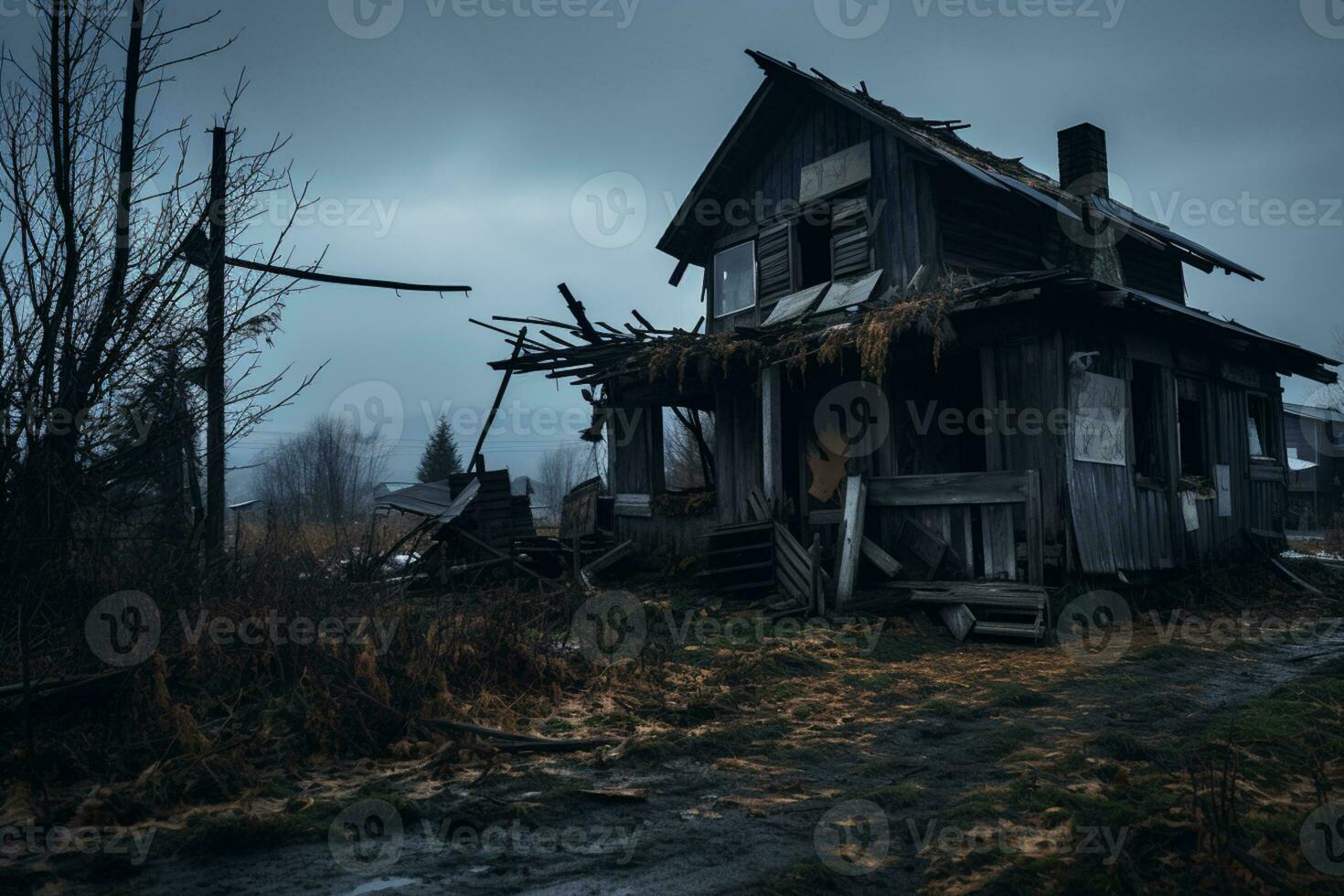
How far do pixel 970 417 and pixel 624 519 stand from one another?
21.5 feet

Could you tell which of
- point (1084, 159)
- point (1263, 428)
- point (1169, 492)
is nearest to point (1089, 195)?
point (1084, 159)

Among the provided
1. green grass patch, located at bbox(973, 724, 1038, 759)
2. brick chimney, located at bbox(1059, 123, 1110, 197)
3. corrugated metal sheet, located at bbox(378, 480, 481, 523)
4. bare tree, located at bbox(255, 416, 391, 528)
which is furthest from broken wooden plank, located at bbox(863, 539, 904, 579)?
bare tree, located at bbox(255, 416, 391, 528)

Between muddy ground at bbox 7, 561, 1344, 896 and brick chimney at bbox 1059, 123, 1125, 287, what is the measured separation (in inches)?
298

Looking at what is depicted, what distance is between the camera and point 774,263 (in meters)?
14.7

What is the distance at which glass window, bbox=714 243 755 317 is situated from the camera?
15234 millimetres

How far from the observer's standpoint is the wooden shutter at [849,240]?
1313cm

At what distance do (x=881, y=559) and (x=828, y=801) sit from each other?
22.6 feet

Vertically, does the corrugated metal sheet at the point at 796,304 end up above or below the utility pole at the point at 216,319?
above

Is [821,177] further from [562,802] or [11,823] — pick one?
[11,823]

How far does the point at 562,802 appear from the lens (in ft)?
14.5

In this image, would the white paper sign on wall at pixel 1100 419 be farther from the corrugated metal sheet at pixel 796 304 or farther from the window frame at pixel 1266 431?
the window frame at pixel 1266 431

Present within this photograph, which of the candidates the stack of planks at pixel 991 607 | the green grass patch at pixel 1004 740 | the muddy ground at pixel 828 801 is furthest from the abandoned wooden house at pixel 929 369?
the green grass patch at pixel 1004 740

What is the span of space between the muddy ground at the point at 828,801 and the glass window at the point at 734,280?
356 inches

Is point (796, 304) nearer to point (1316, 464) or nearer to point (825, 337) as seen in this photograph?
point (825, 337)
